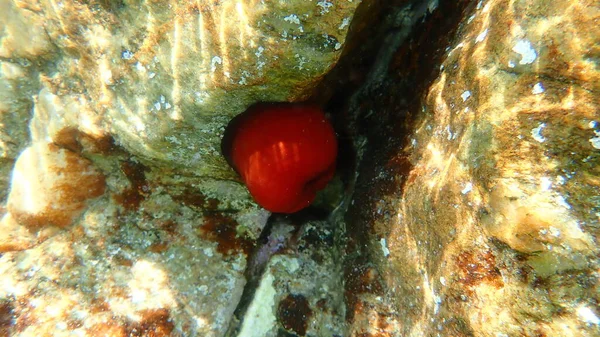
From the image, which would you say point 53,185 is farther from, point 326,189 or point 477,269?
point 477,269

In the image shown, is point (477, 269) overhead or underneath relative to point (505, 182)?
underneath

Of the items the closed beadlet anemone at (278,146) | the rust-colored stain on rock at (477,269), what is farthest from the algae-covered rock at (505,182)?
the closed beadlet anemone at (278,146)

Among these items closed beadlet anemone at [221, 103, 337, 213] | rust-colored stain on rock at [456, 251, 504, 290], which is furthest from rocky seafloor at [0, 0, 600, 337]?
closed beadlet anemone at [221, 103, 337, 213]

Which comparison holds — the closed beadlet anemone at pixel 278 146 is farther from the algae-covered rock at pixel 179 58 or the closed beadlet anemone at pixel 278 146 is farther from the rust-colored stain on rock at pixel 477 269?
the rust-colored stain on rock at pixel 477 269

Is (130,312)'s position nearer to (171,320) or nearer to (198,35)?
(171,320)

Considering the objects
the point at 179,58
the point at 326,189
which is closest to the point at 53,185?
the point at 179,58

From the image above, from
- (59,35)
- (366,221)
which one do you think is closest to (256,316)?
(366,221)

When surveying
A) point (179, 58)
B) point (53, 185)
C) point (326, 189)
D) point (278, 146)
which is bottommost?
point (326, 189)

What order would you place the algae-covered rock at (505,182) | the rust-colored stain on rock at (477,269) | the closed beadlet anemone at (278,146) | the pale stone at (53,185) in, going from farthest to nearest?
the pale stone at (53,185) → the closed beadlet anemone at (278,146) → the rust-colored stain on rock at (477,269) → the algae-covered rock at (505,182)

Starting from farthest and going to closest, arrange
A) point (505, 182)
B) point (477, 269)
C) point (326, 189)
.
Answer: point (326, 189), point (477, 269), point (505, 182)

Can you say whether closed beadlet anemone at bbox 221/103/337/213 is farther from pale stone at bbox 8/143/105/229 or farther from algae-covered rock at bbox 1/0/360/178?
pale stone at bbox 8/143/105/229
